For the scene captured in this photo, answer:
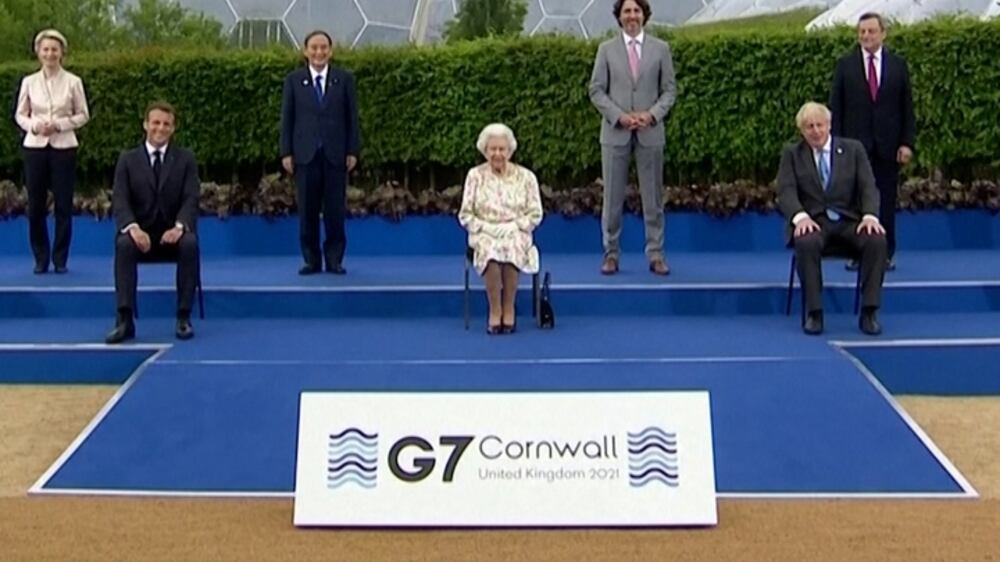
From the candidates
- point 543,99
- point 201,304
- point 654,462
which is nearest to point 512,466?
point 654,462

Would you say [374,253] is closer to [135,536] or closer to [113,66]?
[113,66]

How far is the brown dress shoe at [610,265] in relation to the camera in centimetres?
840

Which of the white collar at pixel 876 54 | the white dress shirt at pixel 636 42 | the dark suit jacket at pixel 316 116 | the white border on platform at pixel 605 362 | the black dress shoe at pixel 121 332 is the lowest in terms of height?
the white border on platform at pixel 605 362

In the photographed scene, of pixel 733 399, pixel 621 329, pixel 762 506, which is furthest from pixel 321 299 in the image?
pixel 762 506

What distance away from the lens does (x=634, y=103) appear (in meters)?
8.13

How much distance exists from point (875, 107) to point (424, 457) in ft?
→ 14.4

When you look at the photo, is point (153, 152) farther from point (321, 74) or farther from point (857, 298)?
point (857, 298)

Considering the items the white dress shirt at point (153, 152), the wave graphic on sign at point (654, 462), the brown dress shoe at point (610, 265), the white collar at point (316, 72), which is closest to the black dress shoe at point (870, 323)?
the brown dress shoe at point (610, 265)

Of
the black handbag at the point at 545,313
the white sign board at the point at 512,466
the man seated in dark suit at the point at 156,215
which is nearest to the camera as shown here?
the white sign board at the point at 512,466

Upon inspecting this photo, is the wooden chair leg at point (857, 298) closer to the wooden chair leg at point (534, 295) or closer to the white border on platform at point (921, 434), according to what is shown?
the white border on platform at point (921, 434)

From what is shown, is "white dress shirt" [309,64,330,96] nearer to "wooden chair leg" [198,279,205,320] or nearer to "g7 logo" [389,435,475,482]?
"wooden chair leg" [198,279,205,320]

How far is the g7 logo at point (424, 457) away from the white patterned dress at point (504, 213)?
2468 millimetres

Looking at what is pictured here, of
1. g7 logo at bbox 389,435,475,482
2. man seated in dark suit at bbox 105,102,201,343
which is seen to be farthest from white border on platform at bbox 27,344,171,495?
g7 logo at bbox 389,435,475,482

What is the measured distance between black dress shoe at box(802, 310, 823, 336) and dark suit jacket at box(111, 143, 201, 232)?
3278 mm
